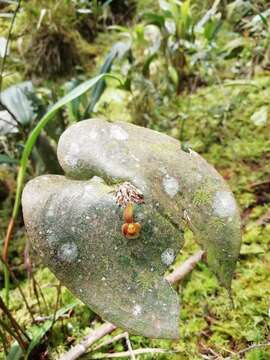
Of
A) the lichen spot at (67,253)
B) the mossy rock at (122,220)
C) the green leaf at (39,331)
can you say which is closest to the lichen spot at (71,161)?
the mossy rock at (122,220)

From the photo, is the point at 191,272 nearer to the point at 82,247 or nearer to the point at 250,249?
the point at 250,249

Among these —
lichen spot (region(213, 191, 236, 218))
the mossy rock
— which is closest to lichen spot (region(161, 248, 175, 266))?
the mossy rock

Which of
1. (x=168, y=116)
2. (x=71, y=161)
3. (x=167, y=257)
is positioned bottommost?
(x=168, y=116)

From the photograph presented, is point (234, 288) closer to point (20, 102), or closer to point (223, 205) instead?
point (223, 205)

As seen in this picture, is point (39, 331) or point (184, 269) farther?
point (184, 269)

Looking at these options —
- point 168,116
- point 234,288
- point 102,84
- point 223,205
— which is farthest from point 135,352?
point 168,116

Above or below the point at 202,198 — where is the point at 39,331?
below

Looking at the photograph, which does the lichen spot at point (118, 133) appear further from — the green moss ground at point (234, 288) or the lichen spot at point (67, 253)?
the green moss ground at point (234, 288)
